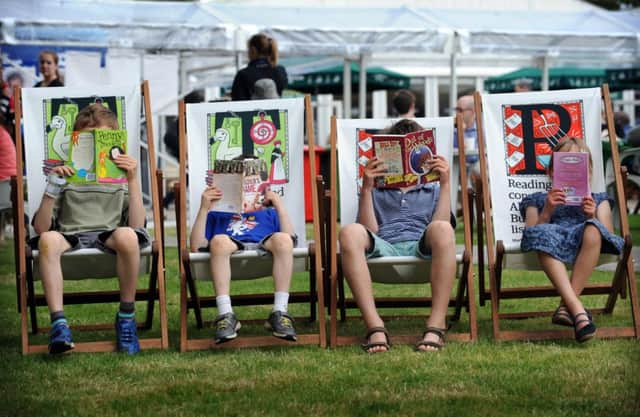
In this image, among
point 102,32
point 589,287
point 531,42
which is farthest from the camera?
point 531,42

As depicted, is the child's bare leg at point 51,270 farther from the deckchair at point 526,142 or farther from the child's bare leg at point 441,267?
the deckchair at point 526,142

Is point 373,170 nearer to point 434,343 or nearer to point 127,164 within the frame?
point 434,343

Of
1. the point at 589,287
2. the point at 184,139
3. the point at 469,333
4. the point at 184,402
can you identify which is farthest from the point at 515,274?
the point at 184,402

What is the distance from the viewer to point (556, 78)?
18.1 metres

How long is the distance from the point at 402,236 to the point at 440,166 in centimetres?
35

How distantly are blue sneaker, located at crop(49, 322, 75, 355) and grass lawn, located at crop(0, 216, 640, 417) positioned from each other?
0.06 m

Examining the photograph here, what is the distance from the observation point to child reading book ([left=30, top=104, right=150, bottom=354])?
4.63 metres

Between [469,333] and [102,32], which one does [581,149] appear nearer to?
[469,333]

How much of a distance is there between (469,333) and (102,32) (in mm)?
7656

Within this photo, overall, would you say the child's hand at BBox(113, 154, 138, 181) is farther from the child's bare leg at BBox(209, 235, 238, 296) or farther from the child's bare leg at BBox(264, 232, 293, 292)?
the child's bare leg at BBox(264, 232, 293, 292)

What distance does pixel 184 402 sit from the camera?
372cm

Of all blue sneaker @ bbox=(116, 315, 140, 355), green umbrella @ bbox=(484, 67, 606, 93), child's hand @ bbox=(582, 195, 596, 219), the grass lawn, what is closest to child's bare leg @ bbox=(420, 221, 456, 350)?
the grass lawn

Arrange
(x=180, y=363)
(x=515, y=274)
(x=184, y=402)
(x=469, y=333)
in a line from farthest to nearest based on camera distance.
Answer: (x=515, y=274) → (x=469, y=333) → (x=180, y=363) → (x=184, y=402)

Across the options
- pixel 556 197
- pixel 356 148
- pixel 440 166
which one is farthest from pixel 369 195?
pixel 556 197
